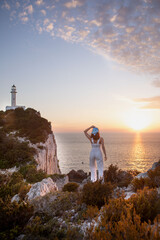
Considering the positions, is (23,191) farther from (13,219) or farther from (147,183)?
(147,183)

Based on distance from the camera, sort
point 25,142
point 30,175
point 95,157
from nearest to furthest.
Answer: point 95,157 → point 30,175 → point 25,142

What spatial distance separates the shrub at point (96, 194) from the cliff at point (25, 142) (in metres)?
10.7

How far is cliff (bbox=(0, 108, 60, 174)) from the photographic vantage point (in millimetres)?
15078

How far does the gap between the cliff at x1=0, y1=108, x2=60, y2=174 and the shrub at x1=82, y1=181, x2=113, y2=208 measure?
10.7 metres

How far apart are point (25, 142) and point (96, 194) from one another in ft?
52.1

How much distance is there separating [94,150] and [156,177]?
292cm

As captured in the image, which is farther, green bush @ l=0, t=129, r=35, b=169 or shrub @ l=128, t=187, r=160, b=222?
green bush @ l=0, t=129, r=35, b=169

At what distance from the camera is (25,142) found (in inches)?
760

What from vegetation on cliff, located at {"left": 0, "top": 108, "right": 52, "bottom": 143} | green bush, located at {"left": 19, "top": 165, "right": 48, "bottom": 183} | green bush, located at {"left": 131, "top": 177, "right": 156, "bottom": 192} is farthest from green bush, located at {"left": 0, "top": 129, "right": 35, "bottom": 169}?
green bush, located at {"left": 131, "top": 177, "right": 156, "bottom": 192}

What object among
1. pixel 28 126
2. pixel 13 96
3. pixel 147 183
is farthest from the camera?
pixel 13 96

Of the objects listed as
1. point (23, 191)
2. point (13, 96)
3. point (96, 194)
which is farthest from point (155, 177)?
point (13, 96)

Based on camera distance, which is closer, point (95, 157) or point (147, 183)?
point (147, 183)

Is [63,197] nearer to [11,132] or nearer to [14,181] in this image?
[14,181]

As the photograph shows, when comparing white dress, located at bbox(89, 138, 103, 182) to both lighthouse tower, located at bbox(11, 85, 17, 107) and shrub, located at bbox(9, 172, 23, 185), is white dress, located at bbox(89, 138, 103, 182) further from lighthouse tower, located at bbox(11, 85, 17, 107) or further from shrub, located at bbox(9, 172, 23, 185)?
lighthouse tower, located at bbox(11, 85, 17, 107)
